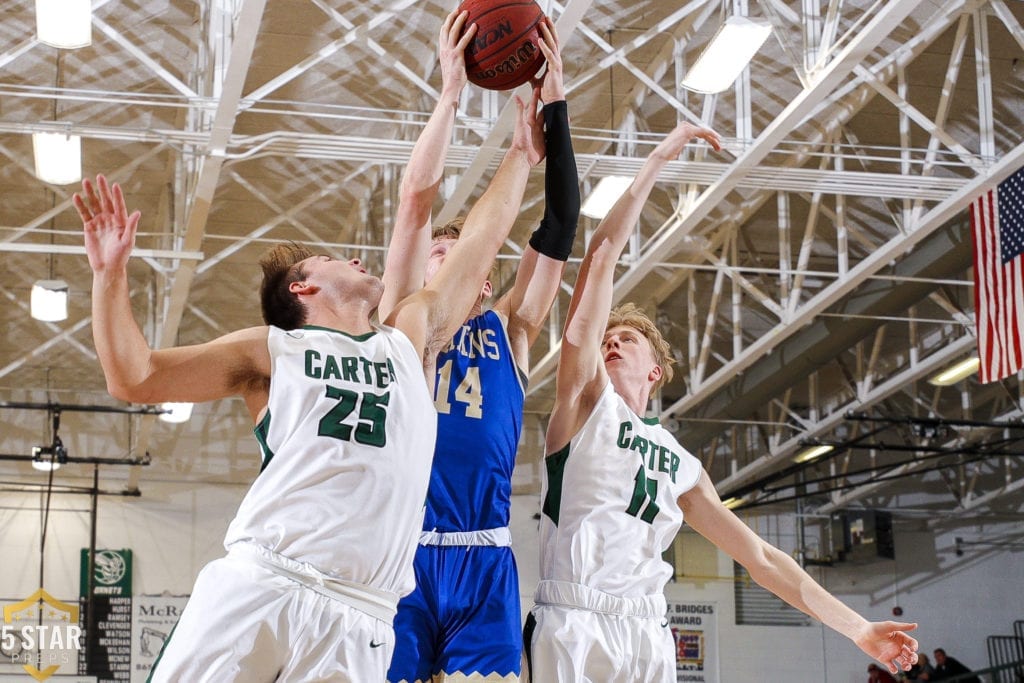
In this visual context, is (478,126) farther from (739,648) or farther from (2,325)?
(739,648)

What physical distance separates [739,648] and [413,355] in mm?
21401

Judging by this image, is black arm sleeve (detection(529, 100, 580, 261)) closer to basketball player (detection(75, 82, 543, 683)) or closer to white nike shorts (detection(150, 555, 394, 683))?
basketball player (detection(75, 82, 543, 683))

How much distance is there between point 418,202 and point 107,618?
18302mm

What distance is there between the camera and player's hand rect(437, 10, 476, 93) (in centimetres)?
421

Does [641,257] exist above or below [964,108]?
below

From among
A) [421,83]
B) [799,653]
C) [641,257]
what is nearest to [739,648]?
[799,653]

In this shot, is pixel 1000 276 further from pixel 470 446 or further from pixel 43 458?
pixel 43 458

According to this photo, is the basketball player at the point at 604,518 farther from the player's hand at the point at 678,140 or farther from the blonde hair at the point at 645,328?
the blonde hair at the point at 645,328

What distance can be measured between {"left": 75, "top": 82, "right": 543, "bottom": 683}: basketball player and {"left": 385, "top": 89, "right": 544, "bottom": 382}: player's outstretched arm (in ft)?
0.40

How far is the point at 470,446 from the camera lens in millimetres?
4246

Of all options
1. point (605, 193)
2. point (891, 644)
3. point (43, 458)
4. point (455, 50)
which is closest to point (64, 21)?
point (605, 193)

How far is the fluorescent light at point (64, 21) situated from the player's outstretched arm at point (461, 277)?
5.73m

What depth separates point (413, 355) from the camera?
3.71m

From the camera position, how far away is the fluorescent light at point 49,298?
544 inches
